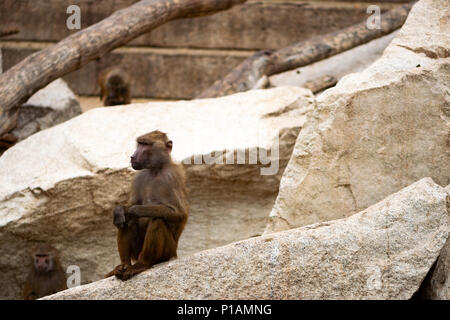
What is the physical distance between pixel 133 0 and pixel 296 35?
2.25 meters

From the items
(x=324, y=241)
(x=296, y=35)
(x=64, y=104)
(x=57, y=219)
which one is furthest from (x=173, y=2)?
(x=324, y=241)

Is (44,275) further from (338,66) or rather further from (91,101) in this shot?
(338,66)

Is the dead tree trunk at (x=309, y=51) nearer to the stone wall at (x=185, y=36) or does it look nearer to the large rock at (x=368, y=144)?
the stone wall at (x=185, y=36)

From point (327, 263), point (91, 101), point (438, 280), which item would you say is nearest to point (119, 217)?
point (327, 263)

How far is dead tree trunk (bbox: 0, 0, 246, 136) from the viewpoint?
6.96m

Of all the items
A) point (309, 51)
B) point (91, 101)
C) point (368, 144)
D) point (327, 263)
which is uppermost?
point (309, 51)

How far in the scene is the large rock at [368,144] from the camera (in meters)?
4.95

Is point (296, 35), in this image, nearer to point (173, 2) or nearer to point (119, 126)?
point (173, 2)

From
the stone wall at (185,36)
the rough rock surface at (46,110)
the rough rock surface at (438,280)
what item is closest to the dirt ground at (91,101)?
the stone wall at (185,36)

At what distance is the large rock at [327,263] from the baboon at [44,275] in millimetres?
2175

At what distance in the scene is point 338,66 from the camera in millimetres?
9289

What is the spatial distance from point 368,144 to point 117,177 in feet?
7.47

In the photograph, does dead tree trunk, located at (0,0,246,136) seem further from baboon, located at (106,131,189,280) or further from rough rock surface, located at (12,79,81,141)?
baboon, located at (106,131,189,280)

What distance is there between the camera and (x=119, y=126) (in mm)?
6719
